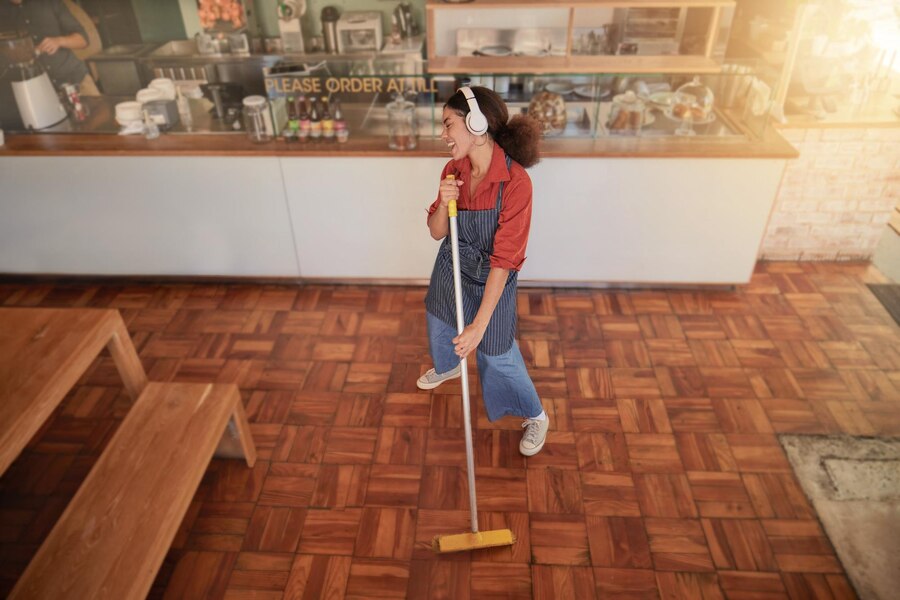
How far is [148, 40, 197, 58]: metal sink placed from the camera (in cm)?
537

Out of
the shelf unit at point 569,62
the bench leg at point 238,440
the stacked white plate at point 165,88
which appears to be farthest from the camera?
the shelf unit at point 569,62

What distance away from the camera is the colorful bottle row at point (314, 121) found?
3.25m

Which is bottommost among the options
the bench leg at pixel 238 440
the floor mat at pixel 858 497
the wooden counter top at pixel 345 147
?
the floor mat at pixel 858 497

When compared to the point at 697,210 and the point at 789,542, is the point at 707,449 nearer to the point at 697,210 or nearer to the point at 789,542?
the point at 789,542

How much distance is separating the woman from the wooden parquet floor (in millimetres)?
342

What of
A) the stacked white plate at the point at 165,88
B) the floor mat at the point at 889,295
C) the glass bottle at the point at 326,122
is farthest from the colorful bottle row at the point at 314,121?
the floor mat at the point at 889,295

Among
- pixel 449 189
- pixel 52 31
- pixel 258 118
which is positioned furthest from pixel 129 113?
pixel 449 189

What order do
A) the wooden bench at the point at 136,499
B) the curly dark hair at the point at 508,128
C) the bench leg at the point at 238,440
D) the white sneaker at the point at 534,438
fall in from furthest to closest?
1. the white sneaker at the point at 534,438
2. the bench leg at the point at 238,440
3. the curly dark hair at the point at 508,128
4. the wooden bench at the point at 136,499

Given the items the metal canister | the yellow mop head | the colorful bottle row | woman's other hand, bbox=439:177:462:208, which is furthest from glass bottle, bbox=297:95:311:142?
the metal canister

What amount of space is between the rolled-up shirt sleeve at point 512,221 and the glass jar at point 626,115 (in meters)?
1.38

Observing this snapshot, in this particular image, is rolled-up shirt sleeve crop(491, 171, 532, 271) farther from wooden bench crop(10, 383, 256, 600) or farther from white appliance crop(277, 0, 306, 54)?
white appliance crop(277, 0, 306, 54)

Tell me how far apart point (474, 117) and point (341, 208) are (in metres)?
1.66

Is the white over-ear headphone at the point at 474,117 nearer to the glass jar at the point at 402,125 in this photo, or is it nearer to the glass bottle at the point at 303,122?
the glass jar at the point at 402,125

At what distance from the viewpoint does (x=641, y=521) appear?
2424 millimetres
